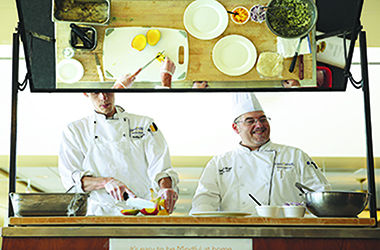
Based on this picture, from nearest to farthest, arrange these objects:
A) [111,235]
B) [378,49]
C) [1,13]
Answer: [111,235]
[1,13]
[378,49]

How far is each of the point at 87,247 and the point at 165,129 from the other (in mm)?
5615

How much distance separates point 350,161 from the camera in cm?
760

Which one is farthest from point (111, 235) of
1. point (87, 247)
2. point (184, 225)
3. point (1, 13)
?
point (1, 13)

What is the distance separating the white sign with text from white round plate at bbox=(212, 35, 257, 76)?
84 cm

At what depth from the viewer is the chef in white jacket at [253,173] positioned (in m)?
3.28

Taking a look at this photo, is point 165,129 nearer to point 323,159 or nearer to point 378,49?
point 323,159

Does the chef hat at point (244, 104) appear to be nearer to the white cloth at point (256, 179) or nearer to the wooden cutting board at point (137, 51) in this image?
the white cloth at point (256, 179)

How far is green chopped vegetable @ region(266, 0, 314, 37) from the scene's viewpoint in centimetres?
235

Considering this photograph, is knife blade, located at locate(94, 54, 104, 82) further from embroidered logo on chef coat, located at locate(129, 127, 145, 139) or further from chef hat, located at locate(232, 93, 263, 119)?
chef hat, located at locate(232, 93, 263, 119)

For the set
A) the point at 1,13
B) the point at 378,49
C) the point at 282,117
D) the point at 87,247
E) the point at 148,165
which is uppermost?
the point at 1,13

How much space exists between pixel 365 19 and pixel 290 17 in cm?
267

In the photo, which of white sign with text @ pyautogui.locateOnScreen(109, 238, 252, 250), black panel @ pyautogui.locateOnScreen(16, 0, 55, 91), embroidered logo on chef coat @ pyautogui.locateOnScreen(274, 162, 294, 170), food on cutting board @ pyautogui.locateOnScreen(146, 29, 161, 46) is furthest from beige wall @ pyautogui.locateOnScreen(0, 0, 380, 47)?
white sign with text @ pyautogui.locateOnScreen(109, 238, 252, 250)

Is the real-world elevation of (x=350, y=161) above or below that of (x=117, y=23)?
below

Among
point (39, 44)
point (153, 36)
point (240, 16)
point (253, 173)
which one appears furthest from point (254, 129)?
point (39, 44)
